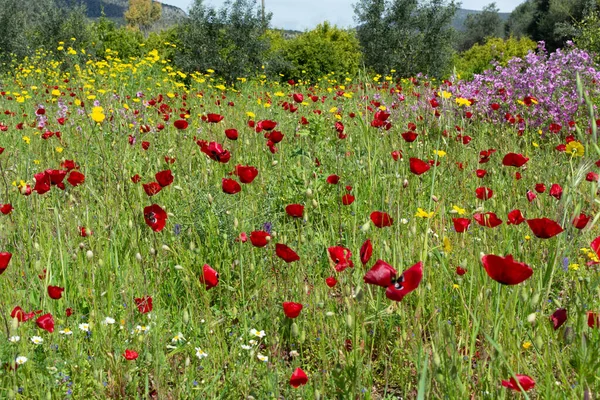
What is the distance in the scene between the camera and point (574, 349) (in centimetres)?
149

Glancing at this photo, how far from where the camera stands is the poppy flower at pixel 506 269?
3.54ft

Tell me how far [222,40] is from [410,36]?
317 inches

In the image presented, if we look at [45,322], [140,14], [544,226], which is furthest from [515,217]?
[140,14]

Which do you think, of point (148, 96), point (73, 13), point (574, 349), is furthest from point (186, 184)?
point (73, 13)

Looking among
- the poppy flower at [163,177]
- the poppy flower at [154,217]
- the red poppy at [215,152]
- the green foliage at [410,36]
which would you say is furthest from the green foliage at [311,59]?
the poppy flower at [154,217]

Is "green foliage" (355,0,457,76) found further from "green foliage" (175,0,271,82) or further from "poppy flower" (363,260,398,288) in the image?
"poppy flower" (363,260,398,288)

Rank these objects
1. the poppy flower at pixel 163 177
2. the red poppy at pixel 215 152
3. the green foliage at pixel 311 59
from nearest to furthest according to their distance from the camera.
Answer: the poppy flower at pixel 163 177, the red poppy at pixel 215 152, the green foliage at pixel 311 59

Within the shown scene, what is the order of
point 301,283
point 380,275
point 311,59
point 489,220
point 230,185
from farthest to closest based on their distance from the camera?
point 311,59 → point 301,283 → point 230,185 → point 489,220 → point 380,275

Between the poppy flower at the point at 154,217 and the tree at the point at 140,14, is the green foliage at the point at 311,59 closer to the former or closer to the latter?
the poppy flower at the point at 154,217

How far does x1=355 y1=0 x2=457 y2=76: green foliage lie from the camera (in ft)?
61.1

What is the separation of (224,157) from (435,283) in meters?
0.99

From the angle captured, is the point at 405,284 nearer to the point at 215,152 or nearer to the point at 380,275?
the point at 380,275

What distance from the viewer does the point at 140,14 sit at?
80.8 m

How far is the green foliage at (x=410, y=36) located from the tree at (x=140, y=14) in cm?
6690
